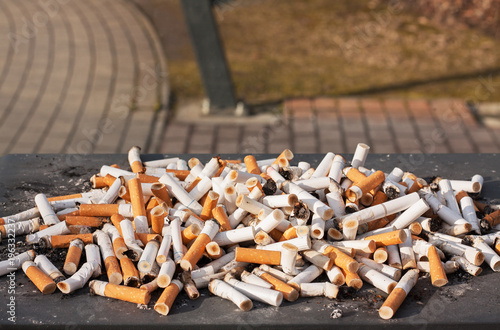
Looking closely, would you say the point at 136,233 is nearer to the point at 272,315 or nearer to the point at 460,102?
the point at 272,315

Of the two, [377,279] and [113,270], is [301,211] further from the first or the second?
[113,270]

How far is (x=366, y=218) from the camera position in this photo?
7.45 feet

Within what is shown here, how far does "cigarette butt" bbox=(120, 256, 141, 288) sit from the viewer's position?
2062 millimetres

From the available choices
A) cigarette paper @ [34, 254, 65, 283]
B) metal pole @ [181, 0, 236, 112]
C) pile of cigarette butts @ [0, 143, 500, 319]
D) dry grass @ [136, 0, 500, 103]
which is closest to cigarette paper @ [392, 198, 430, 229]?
pile of cigarette butts @ [0, 143, 500, 319]

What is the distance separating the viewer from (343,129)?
471cm

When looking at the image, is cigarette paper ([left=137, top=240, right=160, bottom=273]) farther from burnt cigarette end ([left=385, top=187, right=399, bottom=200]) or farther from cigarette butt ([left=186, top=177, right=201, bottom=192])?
burnt cigarette end ([left=385, top=187, right=399, bottom=200])

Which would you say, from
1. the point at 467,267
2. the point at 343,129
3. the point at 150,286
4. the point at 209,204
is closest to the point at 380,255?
the point at 467,267

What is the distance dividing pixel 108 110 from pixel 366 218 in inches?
125

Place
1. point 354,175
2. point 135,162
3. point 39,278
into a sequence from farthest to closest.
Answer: point 135,162 → point 354,175 → point 39,278

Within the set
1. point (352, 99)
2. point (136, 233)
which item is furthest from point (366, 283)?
point (352, 99)

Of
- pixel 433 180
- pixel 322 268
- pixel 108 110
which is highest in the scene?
pixel 322 268

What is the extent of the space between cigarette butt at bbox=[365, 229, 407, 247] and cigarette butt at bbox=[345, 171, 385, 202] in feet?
0.62

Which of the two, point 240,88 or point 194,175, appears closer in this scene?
point 194,175

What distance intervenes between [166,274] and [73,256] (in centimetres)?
37
